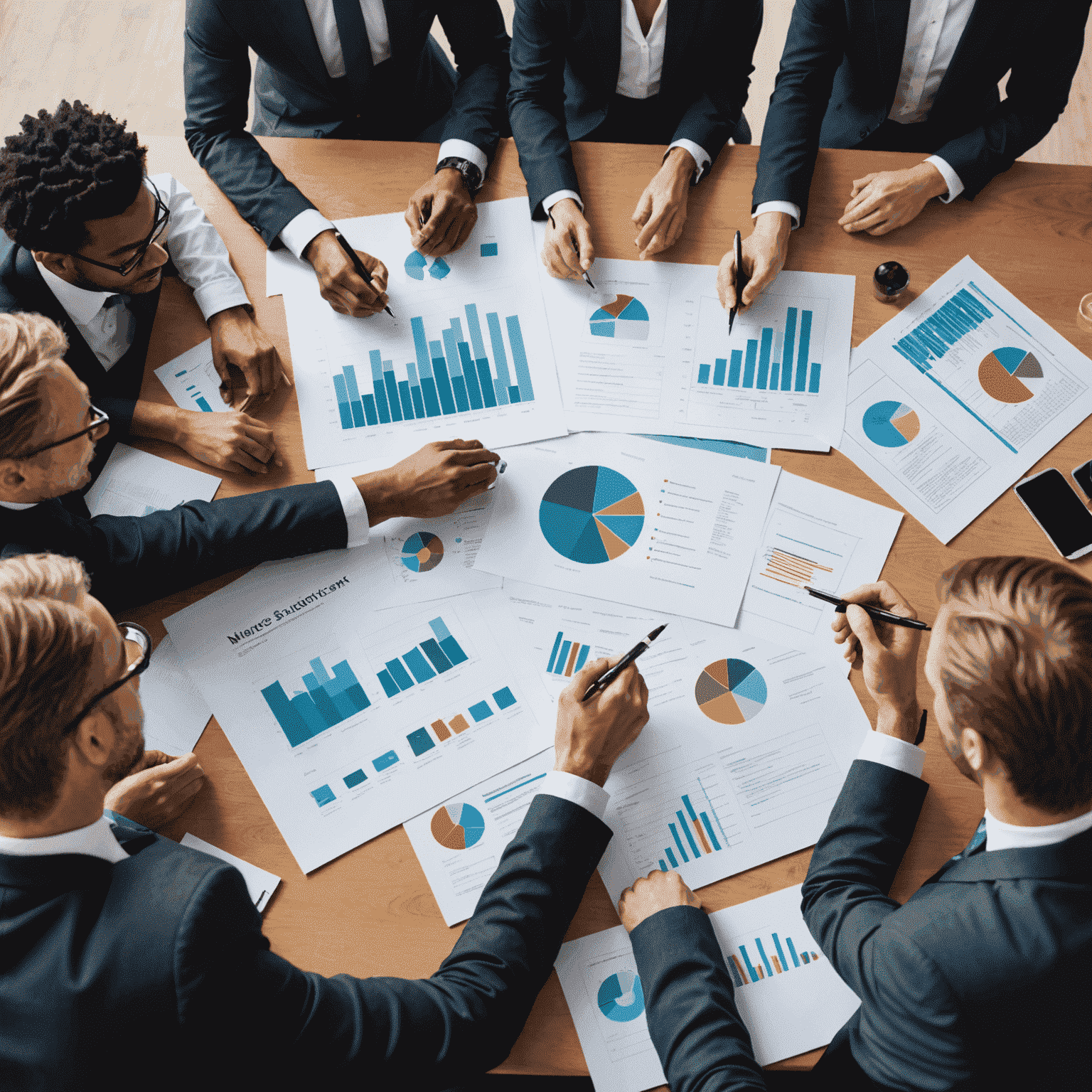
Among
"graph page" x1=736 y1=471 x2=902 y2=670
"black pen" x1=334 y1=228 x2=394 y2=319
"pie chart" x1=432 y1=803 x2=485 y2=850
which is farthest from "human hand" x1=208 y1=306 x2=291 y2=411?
"graph page" x1=736 y1=471 x2=902 y2=670

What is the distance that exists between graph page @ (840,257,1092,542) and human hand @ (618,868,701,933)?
90 centimetres

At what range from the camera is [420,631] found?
5.51 ft

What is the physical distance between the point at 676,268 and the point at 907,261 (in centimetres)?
54

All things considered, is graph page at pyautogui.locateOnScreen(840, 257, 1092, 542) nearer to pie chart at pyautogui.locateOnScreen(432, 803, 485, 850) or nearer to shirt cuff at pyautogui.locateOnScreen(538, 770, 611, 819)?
shirt cuff at pyautogui.locateOnScreen(538, 770, 611, 819)

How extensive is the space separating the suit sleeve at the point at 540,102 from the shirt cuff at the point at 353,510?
0.82 m

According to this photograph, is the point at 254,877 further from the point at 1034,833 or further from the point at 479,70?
the point at 479,70

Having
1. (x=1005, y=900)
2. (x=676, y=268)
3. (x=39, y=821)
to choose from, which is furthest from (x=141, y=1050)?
(x=676, y=268)

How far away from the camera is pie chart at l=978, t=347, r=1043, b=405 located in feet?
5.86

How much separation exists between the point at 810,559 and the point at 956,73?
139cm

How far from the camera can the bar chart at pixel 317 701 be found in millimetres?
1627

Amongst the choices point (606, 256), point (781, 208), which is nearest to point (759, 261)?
point (781, 208)

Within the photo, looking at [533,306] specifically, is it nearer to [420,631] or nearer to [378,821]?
[420,631]

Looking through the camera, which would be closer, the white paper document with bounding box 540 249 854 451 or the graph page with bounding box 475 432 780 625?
the graph page with bounding box 475 432 780 625

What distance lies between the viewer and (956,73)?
6.81 feet
